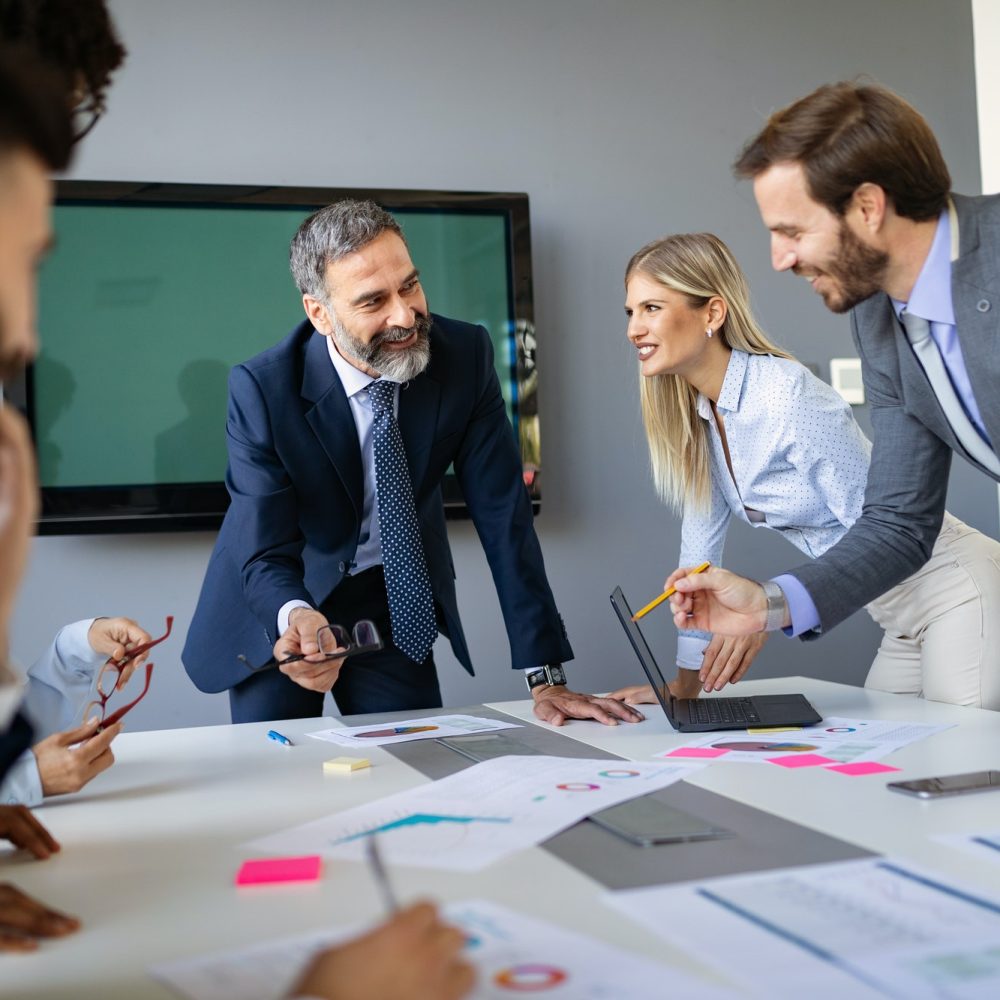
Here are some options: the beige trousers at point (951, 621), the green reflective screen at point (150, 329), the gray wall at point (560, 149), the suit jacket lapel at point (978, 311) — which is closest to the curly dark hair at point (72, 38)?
the suit jacket lapel at point (978, 311)

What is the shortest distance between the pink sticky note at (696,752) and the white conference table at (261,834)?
4 cm

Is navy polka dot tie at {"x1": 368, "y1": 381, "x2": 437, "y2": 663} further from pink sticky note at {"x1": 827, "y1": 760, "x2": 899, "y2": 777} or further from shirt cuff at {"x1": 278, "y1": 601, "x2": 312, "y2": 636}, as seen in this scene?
pink sticky note at {"x1": 827, "y1": 760, "x2": 899, "y2": 777}

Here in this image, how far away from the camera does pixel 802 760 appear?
157 centimetres

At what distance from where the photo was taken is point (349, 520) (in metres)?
2.44

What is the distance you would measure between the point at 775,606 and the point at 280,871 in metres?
1.07

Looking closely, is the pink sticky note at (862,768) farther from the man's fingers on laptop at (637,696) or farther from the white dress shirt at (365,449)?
the white dress shirt at (365,449)

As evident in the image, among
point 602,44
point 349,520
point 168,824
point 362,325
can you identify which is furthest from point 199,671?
point 602,44

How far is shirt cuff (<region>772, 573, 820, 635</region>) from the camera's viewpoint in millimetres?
1944

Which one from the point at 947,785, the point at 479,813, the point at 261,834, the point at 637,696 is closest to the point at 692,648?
the point at 637,696

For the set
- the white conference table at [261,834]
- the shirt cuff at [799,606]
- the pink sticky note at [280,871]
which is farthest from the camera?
the shirt cuff at [799,606]

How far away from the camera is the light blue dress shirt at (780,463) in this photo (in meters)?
2.39

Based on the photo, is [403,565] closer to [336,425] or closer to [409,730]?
[336,425]

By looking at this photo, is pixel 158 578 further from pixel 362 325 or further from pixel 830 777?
pixel 830 777

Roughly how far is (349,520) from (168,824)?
3.63 feet
